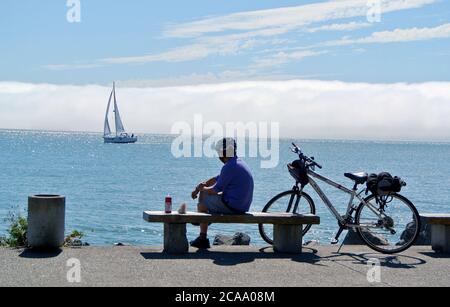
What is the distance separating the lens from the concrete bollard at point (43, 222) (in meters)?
9.95

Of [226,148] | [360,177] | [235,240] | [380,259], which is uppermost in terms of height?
[226,148]

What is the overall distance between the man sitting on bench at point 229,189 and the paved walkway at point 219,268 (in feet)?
2.12

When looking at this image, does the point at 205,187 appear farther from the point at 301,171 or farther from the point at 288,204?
the point at 301,171

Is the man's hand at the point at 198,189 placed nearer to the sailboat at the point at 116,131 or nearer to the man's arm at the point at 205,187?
the man's arm at the point at 205,187

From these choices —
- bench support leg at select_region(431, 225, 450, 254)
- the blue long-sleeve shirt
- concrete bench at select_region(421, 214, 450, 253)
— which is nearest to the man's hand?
the blue long-sleeve shirt

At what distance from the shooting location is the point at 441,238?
36.3 feet

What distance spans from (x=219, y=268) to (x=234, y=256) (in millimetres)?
966

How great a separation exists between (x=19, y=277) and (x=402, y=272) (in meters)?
4.70

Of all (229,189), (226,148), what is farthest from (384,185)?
(226,148)

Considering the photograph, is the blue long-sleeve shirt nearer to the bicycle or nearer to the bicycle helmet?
the bicycle helmet

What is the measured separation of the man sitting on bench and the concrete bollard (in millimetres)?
2064

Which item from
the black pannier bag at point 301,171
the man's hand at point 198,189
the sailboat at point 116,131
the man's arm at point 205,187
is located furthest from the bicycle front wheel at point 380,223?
the sailboat at point 116,131

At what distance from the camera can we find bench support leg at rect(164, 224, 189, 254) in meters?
10.2
